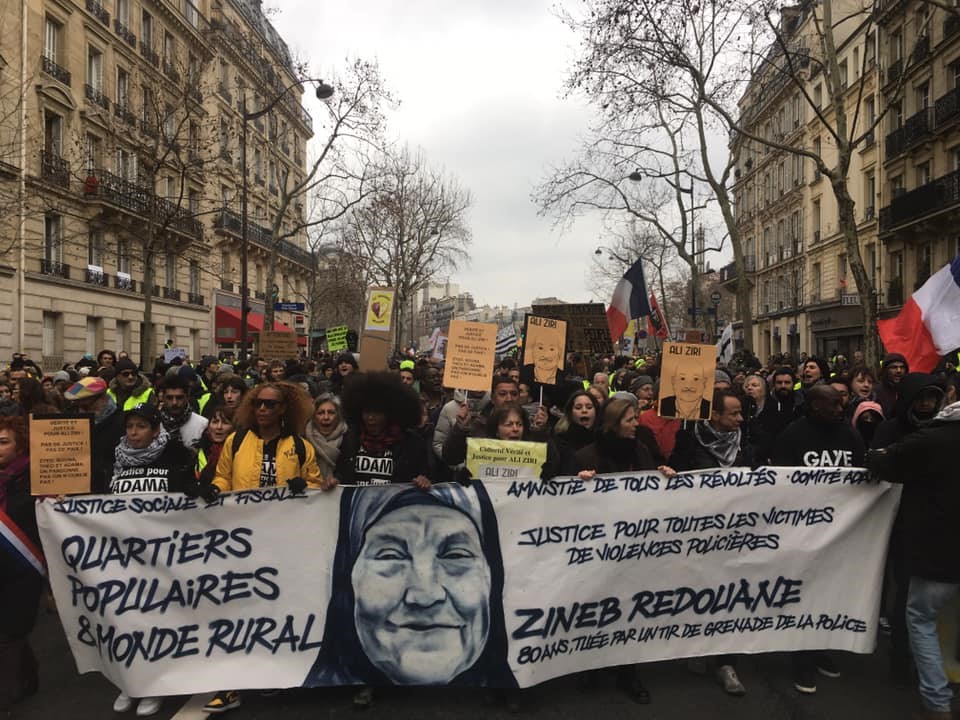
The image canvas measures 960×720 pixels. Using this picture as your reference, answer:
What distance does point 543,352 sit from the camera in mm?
7332

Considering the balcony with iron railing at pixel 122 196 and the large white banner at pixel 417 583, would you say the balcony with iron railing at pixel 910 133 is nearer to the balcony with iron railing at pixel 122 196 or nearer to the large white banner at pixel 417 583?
the balcony with iron railing at pixel 122 196

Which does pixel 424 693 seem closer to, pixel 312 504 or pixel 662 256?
pixel 312 504

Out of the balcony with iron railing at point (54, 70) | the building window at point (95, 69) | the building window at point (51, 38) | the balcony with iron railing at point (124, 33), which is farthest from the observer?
the balcony with iron railing at point (124, 33)

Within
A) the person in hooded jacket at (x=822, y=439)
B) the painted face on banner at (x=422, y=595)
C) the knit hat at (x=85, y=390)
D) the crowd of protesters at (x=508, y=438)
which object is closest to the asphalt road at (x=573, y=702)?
the crowd of protesters at (x=508, y=438)

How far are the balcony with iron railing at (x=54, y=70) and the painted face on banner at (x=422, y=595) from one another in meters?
25.6

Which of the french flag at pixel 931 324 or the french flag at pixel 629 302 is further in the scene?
the french flag at pixel 629 302

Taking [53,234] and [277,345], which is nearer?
[277,345]

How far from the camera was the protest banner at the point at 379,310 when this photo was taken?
416 inches

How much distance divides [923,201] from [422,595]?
96.3 feet

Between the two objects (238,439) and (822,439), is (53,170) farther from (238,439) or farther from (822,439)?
(822,439)

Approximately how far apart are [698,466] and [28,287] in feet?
77.5

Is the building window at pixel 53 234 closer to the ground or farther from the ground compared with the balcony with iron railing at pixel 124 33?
closer to the ground

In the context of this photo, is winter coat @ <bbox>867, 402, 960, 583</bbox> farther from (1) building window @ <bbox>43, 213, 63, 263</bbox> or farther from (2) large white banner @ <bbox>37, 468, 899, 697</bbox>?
(1) building window @ <bbox>43, 213, 63, 263</bbox>

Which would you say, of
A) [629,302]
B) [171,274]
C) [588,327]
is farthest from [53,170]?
[629,302]
